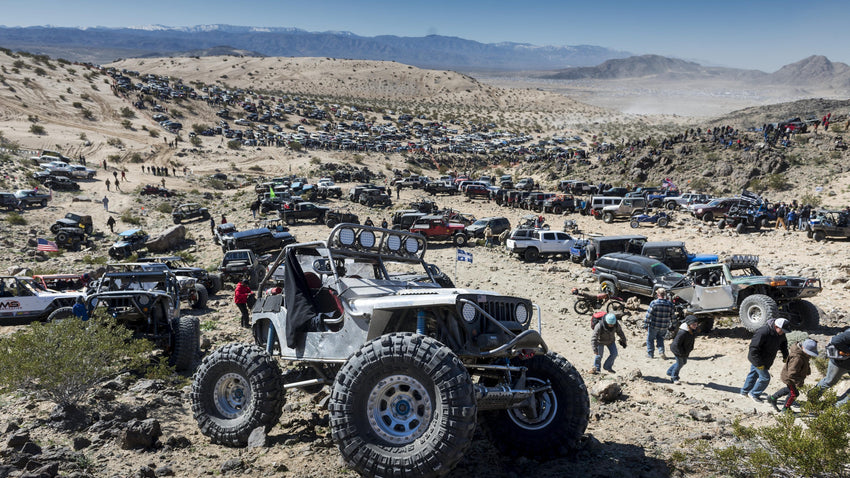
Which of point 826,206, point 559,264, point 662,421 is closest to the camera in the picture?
point 662,421

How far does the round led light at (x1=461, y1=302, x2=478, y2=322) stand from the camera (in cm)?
554

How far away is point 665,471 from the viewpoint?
5730mm

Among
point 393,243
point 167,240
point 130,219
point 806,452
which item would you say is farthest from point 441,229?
point 806,452

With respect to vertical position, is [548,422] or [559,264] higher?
[548,422]

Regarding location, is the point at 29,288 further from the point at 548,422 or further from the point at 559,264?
the point at 559,264

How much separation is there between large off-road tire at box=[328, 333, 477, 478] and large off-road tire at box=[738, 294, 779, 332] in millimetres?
10672

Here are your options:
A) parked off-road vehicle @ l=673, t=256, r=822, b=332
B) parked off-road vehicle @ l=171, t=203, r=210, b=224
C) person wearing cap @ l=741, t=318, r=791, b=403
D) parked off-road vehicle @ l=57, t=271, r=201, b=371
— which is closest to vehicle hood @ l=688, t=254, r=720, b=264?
parked off-road vehicle @ l=673, t=256, r=822, b=332

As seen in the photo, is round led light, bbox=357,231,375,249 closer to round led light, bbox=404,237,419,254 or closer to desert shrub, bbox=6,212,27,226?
round led light, bbox=404,237,419,254

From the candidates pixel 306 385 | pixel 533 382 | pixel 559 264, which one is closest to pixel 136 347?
pixel 306 385

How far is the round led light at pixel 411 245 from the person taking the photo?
24.5 feet

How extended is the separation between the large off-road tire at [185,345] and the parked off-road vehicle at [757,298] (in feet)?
39.5

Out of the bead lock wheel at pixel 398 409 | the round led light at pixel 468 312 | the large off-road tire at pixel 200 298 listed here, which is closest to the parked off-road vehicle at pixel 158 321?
the large off-road tire at pixel 200 298

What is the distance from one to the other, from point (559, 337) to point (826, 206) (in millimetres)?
30962

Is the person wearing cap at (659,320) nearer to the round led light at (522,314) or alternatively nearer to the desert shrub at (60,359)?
the round led light at (522,314)
